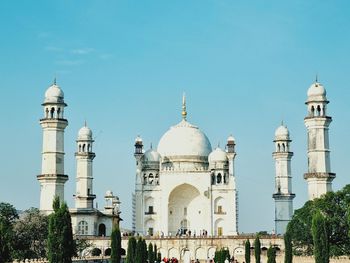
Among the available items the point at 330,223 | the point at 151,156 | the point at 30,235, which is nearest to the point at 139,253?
the point at 30,235

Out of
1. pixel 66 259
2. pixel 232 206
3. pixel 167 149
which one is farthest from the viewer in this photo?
pixel 167 149

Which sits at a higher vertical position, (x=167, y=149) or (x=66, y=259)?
(x=167, y=149)

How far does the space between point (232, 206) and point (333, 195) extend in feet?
52.2

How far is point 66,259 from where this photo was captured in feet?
98.4

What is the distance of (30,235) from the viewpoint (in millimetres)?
46812

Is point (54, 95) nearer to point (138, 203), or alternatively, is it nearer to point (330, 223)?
point (138, 203)

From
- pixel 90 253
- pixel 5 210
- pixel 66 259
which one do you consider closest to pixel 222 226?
pixel 90 253

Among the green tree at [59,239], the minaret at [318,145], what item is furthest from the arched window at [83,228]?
the green tree at [59,239]

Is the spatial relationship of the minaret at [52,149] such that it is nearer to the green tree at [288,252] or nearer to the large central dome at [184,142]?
the large central dome at [184,142]

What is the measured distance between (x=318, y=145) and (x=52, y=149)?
18.6 m

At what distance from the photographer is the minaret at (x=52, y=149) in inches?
2158

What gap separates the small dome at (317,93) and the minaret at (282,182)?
6055 millimetres

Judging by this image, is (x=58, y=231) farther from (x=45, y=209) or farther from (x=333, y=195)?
(x=45, y=209)

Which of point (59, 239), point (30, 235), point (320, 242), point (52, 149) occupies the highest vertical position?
point (52, 149)
